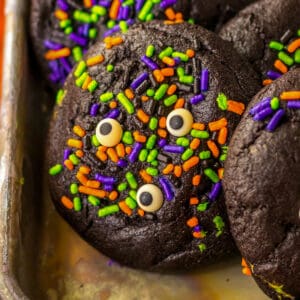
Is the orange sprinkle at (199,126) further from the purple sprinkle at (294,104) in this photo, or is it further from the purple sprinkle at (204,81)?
the purple sprinkle at (294,104)

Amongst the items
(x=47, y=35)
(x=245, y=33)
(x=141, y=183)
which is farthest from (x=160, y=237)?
(x=47, y=35)

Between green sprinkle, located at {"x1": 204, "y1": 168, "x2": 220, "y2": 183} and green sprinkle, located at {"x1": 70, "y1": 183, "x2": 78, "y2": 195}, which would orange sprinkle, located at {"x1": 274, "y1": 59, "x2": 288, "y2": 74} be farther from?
green sprinkle, located at {"x1": 70, "y1": 183, "x2": 78, "y2": 195}

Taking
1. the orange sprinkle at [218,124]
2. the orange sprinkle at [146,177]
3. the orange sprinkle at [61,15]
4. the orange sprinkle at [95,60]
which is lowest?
the orange sprinkle at [146,177]

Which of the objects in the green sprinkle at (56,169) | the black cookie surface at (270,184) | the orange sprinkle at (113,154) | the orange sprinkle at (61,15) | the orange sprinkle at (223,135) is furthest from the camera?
the orange sprinkle at (61,15)

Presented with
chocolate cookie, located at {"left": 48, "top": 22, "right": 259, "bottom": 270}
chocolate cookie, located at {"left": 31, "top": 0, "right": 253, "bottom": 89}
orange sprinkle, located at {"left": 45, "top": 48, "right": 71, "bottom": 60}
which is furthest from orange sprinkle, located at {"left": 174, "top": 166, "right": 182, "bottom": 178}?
orange sprinkle, located at {"left": 45, "top": 48, "right": 71, "bottom": 60}

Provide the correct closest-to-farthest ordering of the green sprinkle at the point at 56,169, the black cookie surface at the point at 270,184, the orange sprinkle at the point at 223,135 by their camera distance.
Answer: the black cookie surface at the point at 270,184 → the orange sprinkle at the point at 223,135 → the green sprinkle at the point at 56,169

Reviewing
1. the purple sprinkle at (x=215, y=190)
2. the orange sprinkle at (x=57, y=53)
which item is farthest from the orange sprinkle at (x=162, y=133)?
the orange sprinkle at (x=57, y=53)

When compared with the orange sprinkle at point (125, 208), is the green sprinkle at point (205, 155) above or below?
above

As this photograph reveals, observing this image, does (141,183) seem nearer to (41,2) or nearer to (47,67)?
(47,67)
